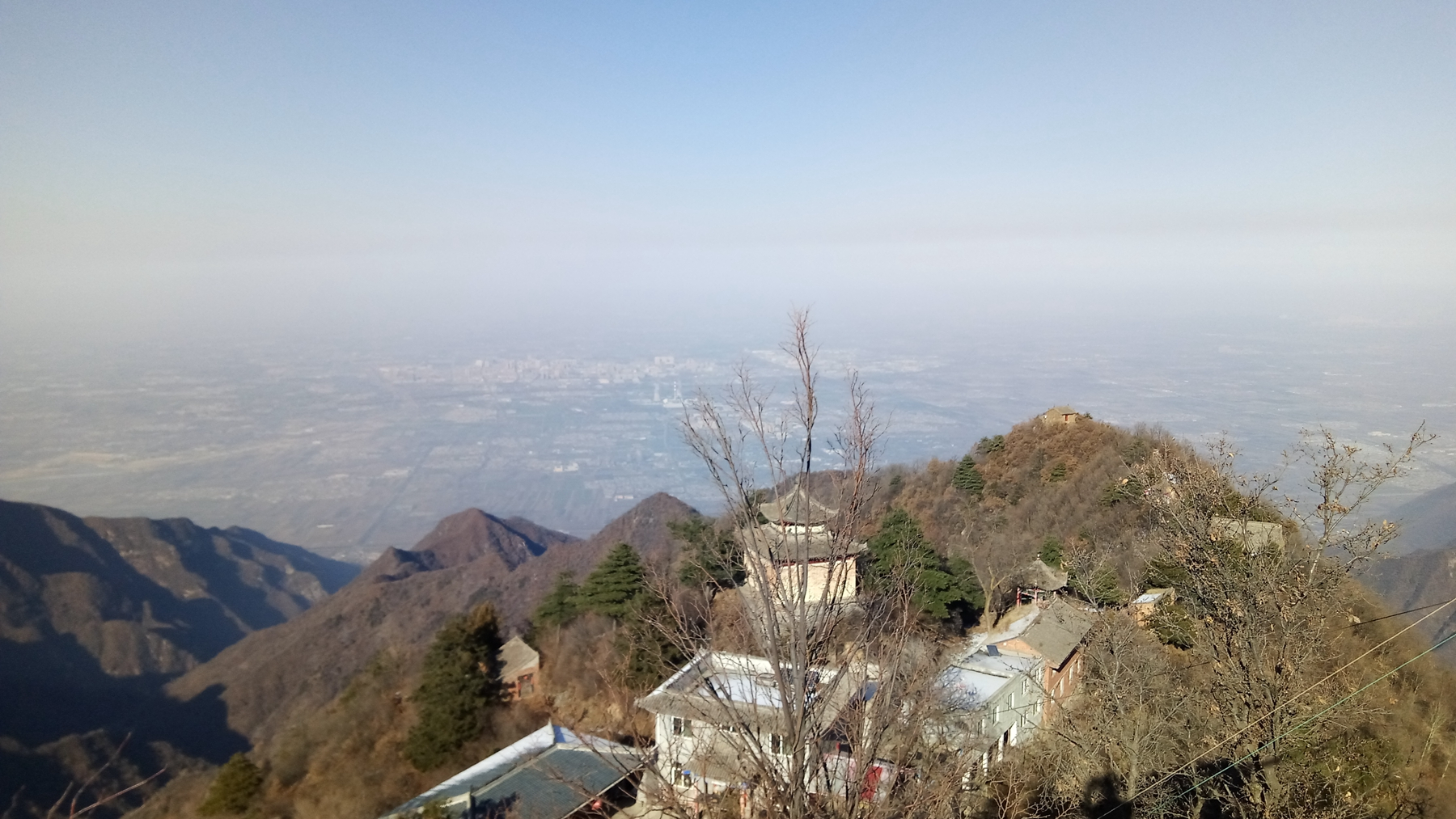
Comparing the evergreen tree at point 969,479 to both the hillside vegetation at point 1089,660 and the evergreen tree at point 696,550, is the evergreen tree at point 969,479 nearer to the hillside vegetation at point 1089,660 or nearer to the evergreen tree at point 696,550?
the hillside vegetation at point 1089,660

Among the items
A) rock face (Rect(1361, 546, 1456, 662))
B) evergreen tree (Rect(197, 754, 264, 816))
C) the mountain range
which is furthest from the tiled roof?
rock face (Rect(1361, 546, 1456, 662))

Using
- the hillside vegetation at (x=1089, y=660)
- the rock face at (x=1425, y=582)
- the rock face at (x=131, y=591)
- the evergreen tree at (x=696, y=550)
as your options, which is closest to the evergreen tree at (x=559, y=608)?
the hillside vegetation at (x=1089, y=660)

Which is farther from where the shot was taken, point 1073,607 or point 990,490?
point 990,490

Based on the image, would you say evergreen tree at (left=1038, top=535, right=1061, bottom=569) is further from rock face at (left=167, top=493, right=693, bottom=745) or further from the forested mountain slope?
the forested mountain slope

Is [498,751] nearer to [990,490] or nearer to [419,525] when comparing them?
[990,490]

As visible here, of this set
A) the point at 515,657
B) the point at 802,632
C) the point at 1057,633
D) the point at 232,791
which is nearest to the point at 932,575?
the point at 1057,633

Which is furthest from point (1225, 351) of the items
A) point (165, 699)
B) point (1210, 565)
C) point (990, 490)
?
point (165, 699)

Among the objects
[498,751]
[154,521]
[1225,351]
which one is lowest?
[154,521]
